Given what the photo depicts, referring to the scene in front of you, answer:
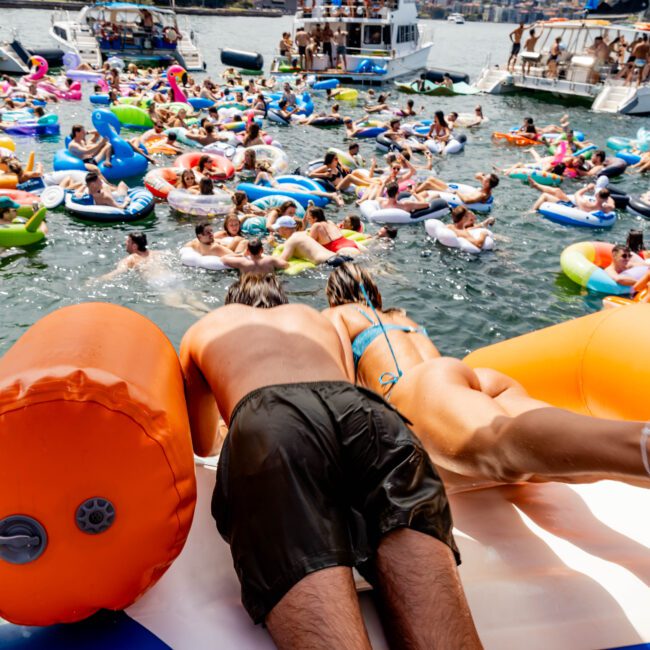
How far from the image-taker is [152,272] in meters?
7.05

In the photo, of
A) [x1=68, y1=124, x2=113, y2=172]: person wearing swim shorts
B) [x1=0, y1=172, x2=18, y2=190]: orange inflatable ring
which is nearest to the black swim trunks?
[x1=0, y1=172, x2=18, y2=190]: orange inflatable ring

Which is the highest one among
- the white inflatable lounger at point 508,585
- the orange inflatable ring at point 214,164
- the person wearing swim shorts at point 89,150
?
the white inflatable lounger at point 508,585

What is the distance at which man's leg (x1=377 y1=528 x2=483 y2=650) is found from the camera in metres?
1.51

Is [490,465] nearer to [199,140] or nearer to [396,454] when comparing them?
[396,454]

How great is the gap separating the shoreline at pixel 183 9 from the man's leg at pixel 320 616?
43287 mm

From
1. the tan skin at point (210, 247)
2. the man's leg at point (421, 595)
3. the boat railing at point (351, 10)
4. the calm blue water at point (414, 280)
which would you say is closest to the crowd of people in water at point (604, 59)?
the boat railing at point (351, 10)

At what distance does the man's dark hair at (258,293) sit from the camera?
243 centimetres

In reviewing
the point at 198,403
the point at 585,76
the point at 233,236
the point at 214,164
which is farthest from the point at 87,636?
the point at 585,76

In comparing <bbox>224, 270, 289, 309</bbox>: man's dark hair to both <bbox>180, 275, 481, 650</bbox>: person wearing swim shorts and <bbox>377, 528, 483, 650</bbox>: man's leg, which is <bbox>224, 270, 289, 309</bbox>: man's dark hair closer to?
<bbox>180, 275, 481, 650</bbox>: person wearing swim shorts

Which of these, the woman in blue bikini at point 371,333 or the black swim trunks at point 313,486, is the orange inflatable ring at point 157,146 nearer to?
the woman in blue bikini at point 371,333

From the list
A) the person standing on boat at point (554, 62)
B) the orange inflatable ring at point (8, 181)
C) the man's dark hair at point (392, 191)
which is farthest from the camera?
the person standing on boat at point (554, 62)

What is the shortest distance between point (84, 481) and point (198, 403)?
2.64ft

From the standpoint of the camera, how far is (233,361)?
1.98m

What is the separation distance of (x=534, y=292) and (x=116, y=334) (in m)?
6.33
